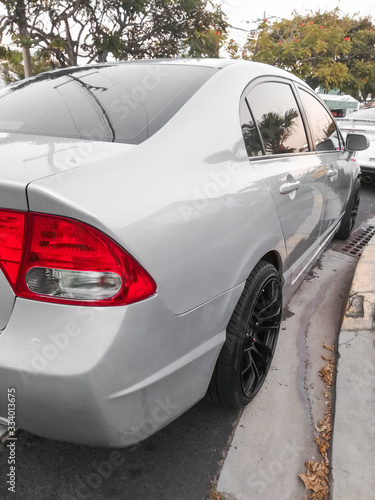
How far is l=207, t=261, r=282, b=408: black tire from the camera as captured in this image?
1.81 m

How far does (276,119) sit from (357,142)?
1.63 meters

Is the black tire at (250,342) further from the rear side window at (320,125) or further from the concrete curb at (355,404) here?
the rear side window at (320,125)

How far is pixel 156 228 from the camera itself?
1.32m

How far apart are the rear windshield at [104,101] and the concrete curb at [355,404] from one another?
1.55 m

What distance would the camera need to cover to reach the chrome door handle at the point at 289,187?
82.5 inches

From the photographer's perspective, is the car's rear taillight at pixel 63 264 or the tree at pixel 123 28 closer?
the car's rear taillight at pixel 63 264

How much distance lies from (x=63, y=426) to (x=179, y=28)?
1197 centimetres

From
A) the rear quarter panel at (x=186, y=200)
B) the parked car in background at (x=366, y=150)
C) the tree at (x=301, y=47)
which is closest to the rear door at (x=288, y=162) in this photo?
the rear quarter panel at (x=186, y=200)

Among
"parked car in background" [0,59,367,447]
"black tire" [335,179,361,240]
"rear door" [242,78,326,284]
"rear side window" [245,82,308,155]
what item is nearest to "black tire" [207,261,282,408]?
"parked car in background" [0,59,367,447]

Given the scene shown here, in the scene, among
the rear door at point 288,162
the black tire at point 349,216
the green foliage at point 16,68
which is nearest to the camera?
the rear door at point 288,162

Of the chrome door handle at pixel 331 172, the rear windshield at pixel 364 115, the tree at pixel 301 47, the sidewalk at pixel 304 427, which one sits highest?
the tree at pixel 301 47

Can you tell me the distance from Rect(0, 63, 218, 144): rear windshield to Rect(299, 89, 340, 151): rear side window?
1.20 m

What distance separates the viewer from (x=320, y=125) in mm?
3248

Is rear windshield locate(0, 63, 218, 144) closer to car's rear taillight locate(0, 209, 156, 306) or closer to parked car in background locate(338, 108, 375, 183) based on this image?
car's rear taillight locate(0, 209, 156, 306)
